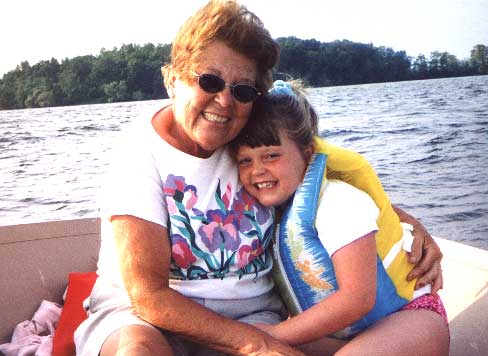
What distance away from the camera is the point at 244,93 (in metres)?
1.91

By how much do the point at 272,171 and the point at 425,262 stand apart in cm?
65

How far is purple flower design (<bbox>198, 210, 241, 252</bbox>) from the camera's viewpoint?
1.93 m

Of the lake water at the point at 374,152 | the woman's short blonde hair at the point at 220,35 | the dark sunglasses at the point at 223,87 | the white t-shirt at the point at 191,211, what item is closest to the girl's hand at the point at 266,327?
the white t-shirt at the point at 191,211

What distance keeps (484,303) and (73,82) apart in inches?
543

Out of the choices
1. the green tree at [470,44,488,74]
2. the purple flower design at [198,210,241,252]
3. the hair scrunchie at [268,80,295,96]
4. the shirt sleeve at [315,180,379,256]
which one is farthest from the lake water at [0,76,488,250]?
the shirt sleeve at [315,180,379,256]

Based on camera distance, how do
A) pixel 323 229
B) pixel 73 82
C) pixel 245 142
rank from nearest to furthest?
pixel 323 229 → pixel 245 142 → pixel 73 82

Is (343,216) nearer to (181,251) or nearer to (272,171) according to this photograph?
(272,171)

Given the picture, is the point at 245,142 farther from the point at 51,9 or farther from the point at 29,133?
the point at 51,9

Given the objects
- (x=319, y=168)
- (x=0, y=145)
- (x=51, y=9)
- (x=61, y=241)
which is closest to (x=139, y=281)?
(x=319, y=168)

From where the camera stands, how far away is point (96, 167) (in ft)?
40.8

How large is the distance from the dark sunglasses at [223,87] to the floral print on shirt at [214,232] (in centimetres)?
30

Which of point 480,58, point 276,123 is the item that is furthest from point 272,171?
point 480,58

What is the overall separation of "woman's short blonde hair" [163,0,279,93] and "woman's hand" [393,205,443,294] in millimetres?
870

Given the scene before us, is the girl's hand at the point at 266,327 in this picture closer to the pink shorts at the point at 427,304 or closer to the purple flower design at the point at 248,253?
the purple flower design at the point at 248,253
